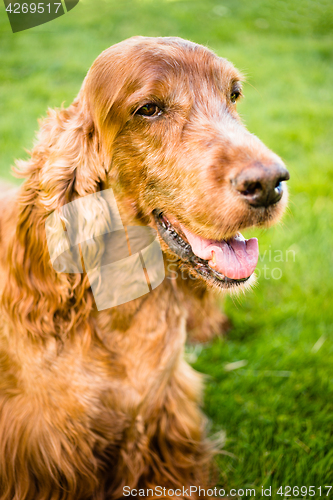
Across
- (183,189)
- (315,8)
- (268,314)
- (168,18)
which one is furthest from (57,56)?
(183,189)

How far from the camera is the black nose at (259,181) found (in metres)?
1.63

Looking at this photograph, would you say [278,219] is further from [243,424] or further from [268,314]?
[268,314]

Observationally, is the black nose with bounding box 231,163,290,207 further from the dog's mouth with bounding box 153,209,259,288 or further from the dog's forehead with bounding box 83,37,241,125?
the dog's forehead with bounding box 83,37,241,125

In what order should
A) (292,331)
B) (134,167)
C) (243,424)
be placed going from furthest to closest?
1. (292,331)
2. (243,424)
3. (134,167)

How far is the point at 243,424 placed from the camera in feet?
9.06

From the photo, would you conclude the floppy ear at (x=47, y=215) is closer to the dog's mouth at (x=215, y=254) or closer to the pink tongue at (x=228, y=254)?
the dog's mouth at (x=215, y=254)

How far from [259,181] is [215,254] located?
40 centimetres

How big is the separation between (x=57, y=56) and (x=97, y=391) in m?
6.20

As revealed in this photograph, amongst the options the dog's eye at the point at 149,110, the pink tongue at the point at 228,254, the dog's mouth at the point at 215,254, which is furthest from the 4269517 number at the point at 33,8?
the pink tongue at the point at 228,254

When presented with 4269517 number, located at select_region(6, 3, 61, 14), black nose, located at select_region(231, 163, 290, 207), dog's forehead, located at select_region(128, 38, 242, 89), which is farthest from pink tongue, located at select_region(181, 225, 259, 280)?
4269517 number, located at select_region(6, 3, 61, 14)

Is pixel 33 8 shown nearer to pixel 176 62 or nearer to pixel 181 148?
pixel 176 62

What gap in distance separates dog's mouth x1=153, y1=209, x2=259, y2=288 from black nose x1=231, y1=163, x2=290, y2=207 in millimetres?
297

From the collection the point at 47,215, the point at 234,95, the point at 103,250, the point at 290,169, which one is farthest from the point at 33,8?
the point at 290,169

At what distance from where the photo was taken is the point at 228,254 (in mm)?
1919
